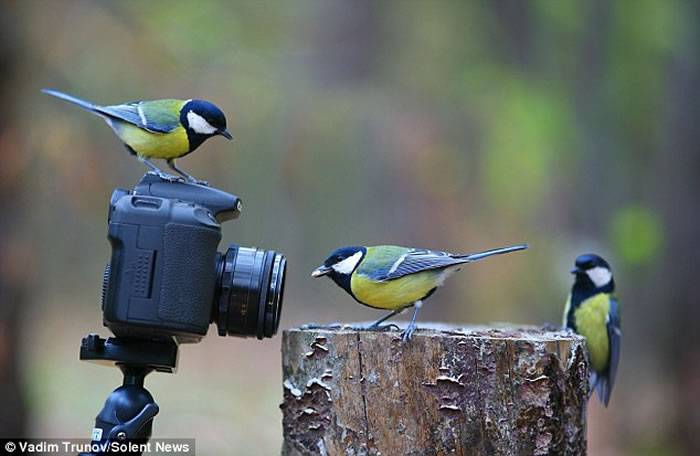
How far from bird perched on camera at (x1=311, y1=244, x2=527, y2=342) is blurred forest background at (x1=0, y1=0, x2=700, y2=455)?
224 cm

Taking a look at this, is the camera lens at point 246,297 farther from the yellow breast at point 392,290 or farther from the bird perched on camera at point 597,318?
the bird perched on camera at point 597,318

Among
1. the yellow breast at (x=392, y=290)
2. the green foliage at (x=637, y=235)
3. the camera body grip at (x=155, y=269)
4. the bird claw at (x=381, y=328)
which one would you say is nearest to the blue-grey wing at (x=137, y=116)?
the camera body grip at (x=155, y=269)

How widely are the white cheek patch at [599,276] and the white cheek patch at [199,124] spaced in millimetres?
1731

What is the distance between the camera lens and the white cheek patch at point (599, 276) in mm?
3111

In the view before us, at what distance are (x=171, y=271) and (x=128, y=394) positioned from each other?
12.9 inches

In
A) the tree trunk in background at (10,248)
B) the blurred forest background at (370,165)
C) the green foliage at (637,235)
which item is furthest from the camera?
the green foliage at (637,235)

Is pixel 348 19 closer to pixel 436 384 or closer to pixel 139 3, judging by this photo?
pixel 139 3

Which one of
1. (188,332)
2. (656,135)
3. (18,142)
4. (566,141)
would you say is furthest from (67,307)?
(188,332)

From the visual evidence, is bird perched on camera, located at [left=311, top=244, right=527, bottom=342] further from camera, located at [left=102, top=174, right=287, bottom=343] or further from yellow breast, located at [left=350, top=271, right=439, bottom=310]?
camera, located at [left=102, top=174, right=287, bottom=343]

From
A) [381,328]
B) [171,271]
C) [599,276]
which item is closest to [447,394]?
[381,328]

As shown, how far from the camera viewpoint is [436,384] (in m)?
1.94

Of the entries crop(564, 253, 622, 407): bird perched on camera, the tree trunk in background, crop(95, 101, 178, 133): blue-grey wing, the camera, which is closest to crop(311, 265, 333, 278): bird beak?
the camera

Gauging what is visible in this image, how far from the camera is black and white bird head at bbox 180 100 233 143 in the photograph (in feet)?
7.19

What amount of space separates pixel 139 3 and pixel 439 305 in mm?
3772
